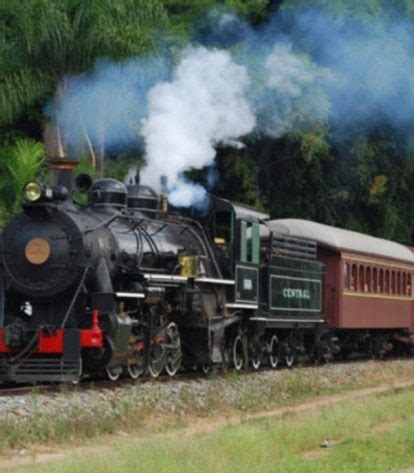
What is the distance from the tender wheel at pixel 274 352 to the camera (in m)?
19.1

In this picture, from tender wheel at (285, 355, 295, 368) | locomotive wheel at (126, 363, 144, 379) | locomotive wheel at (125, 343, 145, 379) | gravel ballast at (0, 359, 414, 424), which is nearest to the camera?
gravel ballast at (0, 359, 414, 424)

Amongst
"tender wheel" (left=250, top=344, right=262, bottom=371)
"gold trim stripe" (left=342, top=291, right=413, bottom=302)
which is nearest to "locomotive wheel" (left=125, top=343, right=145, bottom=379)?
"tender wheel" (left=250, top=344, right=262, bottom=371)

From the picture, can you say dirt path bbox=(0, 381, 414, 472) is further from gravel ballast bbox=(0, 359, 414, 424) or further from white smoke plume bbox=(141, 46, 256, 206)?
white smoke plume bbox=(141, 46, 256, 206)

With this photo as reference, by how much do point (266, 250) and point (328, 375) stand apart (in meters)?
2.42

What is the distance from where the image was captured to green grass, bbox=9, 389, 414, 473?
26.2 ft

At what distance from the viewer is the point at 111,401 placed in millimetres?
11695

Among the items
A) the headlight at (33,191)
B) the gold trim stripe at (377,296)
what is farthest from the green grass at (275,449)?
the gold trim stripe at (377,296)

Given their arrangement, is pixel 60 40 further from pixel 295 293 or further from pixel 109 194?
pixel 109 194

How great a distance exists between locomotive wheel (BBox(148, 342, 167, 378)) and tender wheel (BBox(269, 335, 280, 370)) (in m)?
3.83

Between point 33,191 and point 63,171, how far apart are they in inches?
20.5

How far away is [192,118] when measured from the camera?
18391 millimetres

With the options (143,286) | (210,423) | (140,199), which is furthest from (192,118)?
(210,423)

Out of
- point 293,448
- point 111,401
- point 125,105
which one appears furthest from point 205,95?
point 293,448

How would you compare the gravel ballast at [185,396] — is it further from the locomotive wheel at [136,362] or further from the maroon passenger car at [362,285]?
the maroon passenger car at [362,285]
